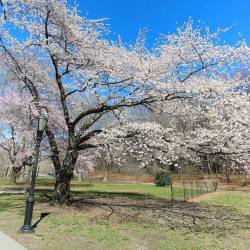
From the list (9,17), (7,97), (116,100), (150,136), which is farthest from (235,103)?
(7,97)

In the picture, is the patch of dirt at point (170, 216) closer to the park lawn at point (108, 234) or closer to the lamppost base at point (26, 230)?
the park lawn at point (108, 234)

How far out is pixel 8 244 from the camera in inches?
373

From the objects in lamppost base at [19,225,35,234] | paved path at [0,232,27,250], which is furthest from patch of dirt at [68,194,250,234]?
paved path at [0,232,27,250]

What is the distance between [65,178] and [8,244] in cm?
797

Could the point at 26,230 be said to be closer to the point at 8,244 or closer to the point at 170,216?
the point at 8,244

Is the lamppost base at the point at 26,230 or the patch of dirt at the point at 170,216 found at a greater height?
the patch of dirt at the point at 170,216

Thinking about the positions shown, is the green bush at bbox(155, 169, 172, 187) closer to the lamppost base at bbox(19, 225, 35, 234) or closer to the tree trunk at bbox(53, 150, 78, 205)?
the tree trunk at bbox(53, 150, 78, 205)

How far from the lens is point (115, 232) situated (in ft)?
39.5

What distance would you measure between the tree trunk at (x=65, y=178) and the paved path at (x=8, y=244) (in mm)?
6884

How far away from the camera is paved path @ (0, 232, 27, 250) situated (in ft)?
29.8

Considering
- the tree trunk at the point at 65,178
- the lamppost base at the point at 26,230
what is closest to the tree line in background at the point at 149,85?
the tree trunk at the point at 65,178

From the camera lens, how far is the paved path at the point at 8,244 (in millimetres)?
9094

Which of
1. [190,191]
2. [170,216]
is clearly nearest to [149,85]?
[170,216]

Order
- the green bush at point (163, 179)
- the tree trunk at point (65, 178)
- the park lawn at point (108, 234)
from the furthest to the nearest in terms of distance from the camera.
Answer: the green bush at point (163, 179) → the tree trunk at point (65, 178) → the park lawn at point (108, 234)
